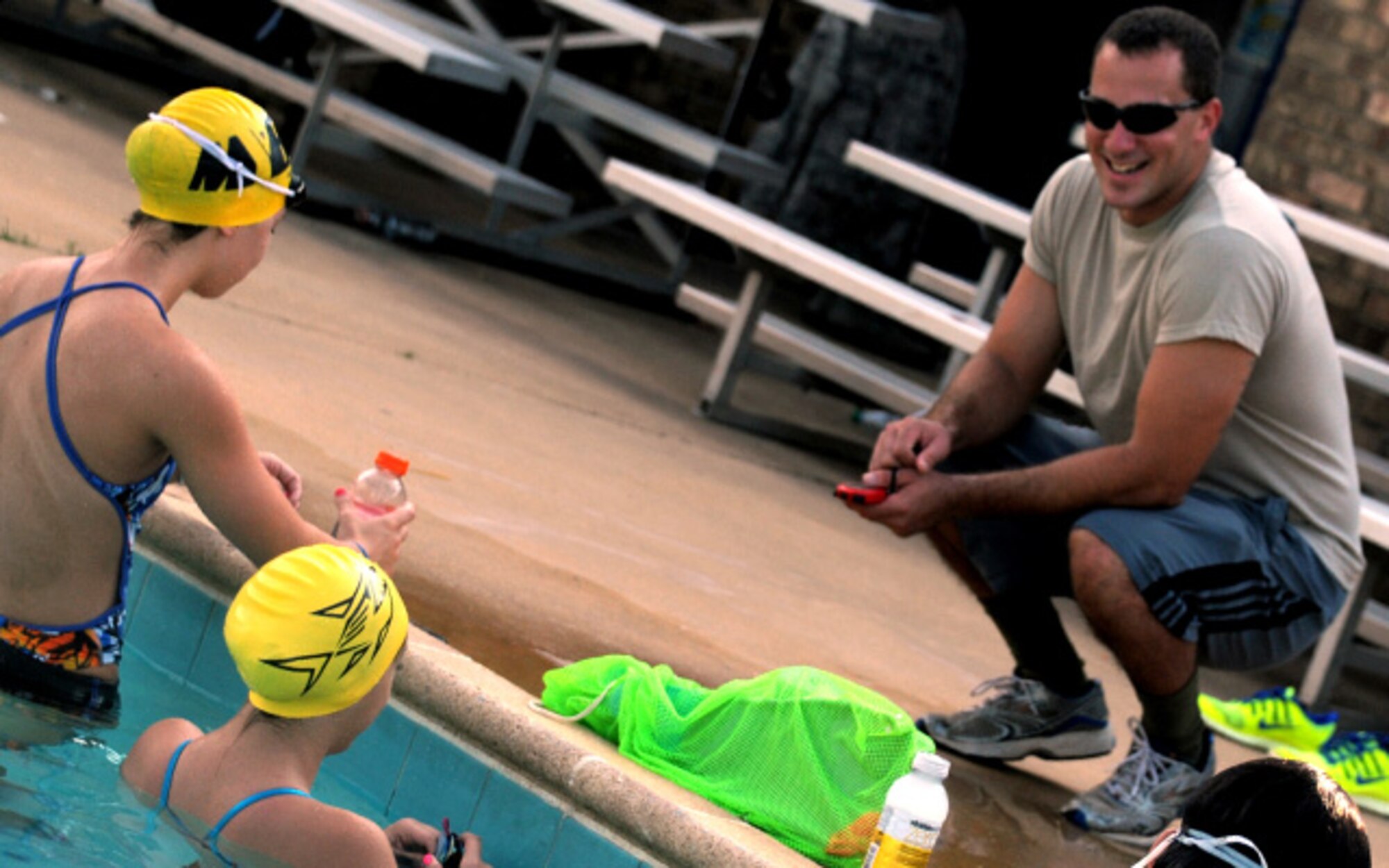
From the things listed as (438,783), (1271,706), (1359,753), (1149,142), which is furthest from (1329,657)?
(438,783)

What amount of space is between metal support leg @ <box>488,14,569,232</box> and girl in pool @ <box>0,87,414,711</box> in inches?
224

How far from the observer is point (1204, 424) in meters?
3.79

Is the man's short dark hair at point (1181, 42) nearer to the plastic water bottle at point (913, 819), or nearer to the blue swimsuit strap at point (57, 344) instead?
the plastic water bottle at point (913, 819)

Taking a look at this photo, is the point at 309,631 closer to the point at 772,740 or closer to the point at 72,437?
the point at 72,437

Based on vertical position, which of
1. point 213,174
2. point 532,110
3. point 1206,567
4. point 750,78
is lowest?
point 1206,567

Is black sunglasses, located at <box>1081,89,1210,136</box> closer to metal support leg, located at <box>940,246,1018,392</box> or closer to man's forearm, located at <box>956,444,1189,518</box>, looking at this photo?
man's forearm, located at <box>956,444,1189,518</box>

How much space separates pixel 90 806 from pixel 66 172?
474 centimetres

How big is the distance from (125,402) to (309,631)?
46 cm

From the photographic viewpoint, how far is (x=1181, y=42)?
4.01 metres

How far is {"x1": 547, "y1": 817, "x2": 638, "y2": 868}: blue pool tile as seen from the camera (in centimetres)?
304

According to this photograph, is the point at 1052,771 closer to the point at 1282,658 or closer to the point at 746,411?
the point at 1282,658

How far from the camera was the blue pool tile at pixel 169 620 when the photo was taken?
142 inches

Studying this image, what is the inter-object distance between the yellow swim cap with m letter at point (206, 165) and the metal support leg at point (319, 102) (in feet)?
17.1

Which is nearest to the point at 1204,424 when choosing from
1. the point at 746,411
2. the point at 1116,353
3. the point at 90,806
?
the point at 1116,353
